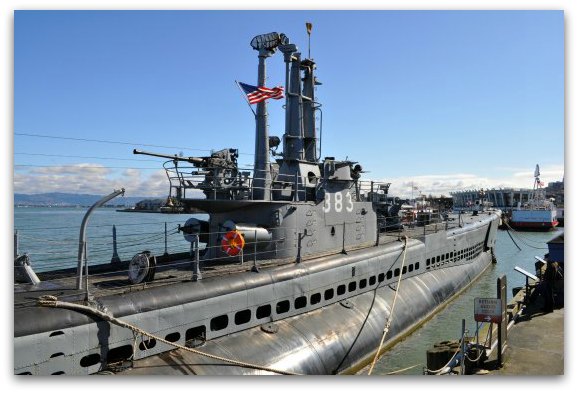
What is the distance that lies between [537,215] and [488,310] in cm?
5300

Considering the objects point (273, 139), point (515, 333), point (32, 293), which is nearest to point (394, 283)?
point (515, 333)

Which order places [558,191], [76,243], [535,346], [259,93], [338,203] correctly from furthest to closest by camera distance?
[558,191]
[338,203]
[259,93]
[535,346]
[76,243]

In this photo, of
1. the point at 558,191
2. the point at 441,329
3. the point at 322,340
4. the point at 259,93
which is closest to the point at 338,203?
the point at 259,93

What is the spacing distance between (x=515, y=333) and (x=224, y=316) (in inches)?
294

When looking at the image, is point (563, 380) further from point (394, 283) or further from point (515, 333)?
point (394, 283)

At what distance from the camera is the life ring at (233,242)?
9.89 m

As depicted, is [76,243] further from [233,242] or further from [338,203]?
[338,203]

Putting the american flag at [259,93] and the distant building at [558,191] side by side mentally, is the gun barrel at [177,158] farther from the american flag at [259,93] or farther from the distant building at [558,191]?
the distant building at [558,191]

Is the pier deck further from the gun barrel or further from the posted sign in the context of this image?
the gun barrel

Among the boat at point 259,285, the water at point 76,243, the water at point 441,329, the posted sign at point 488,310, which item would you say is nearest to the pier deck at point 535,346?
the posted sign at point 488,310

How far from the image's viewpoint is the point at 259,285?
941cm

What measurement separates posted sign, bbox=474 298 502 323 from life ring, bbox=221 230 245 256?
5140mm

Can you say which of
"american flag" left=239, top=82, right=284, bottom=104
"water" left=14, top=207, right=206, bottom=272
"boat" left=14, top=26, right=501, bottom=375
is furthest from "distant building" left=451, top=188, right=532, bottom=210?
"american flag" left=239, top=82, right=284, bottom=104

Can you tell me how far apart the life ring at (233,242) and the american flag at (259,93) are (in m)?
3.42
